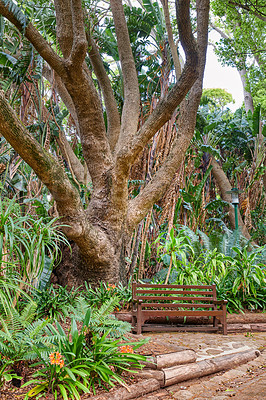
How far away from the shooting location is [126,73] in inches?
222

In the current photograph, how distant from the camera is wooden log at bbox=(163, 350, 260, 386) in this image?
278cm

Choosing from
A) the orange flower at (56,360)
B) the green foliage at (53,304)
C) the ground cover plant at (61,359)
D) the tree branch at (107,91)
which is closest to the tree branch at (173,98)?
the tree branch at (107,91)

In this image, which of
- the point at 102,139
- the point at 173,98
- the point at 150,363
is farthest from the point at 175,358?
the point at 173,98

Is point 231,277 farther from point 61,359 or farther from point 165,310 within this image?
point 61,359

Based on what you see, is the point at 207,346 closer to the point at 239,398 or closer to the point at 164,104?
the point at 239,398

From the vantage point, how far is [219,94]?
17734 mm

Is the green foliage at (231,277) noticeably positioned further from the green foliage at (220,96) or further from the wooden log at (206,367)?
the green foliage at (220,96)

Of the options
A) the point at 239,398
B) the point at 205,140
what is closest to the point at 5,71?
the point at 239,398

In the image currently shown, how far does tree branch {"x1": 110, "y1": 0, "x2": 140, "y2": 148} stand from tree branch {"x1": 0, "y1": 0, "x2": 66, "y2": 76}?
1337 mm

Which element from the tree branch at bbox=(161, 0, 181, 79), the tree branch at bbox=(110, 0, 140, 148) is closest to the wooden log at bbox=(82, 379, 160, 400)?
the tree branch at bbox=(110, 0, 140, 148)

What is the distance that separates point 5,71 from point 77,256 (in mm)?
2951

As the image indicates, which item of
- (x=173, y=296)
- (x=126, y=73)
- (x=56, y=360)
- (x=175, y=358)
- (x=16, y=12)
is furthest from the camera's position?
(x=126, y=73)

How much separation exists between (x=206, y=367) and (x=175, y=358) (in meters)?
0.34

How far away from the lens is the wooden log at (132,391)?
2.28 m
